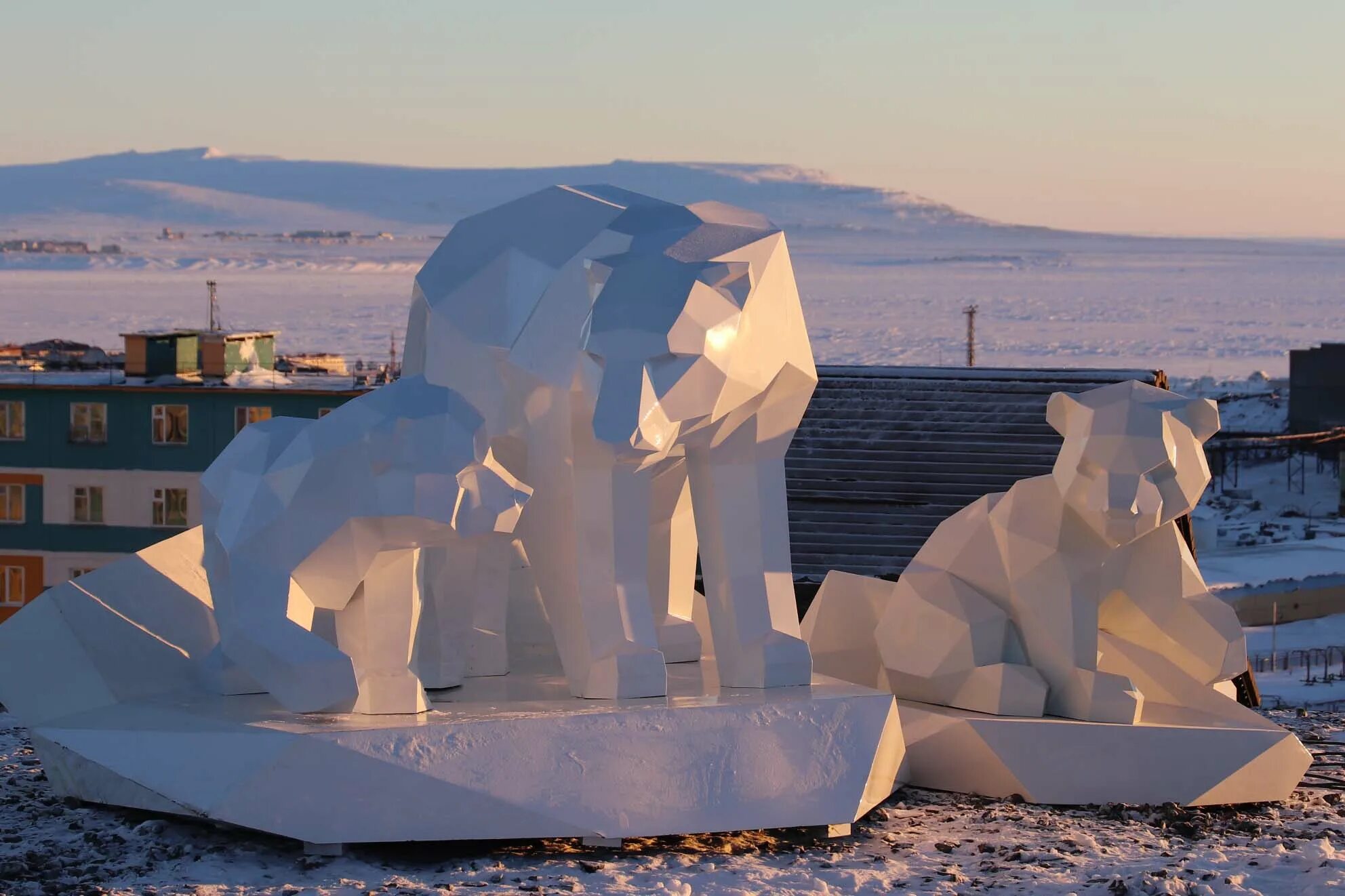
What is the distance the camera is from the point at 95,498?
33.4 meters

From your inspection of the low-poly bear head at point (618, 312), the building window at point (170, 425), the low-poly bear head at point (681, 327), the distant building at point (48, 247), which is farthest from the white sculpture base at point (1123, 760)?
the distant building at point (48, 247)

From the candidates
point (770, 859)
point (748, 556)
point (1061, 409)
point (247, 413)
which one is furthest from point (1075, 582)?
point (247, 413)

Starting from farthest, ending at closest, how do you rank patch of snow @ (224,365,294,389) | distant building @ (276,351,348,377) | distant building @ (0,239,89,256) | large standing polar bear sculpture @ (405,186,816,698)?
distant building @ (0,239,89,256) → distant building @ (276,351,348,377) → patch of snow @ (224,365,294,389) → large standing polar bear sculpture @ (405,186,816,698)

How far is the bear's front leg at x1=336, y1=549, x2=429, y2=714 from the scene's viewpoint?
10.2 metres

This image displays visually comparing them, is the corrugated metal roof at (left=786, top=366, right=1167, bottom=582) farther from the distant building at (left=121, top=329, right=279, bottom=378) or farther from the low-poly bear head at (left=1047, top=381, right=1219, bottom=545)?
the distant building at (left=121, top=329, right=279, bottom=378)

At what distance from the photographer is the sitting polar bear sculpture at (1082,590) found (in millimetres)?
10953

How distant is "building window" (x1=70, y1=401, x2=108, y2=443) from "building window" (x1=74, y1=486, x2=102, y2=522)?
0.86m

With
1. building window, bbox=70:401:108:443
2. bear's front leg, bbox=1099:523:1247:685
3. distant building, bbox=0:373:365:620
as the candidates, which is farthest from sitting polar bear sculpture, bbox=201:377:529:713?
building window, bbox=70:401:108:443

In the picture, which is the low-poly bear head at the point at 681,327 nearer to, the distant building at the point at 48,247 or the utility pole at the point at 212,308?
the utility pole at the point at 212,308

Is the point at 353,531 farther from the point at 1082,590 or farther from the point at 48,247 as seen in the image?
the point at 48,247

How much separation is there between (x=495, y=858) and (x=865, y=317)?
92.6 metres

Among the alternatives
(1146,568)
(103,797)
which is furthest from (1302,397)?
(103,797)

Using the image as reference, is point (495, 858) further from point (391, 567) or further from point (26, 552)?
point (26, 552)

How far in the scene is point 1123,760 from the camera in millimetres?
11227
